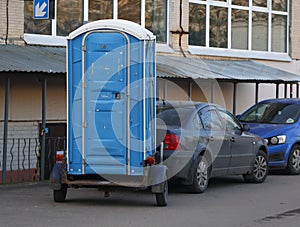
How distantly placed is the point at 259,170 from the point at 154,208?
4.20m

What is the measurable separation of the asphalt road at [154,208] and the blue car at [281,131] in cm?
193

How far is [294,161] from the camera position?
1642cm

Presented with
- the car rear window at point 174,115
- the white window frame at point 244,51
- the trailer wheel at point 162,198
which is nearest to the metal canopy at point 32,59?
the car rear window at point 174,115

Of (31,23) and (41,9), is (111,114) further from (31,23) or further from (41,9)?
(31,23)

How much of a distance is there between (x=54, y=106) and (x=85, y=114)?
5.25 metres

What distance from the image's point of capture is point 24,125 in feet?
51.8

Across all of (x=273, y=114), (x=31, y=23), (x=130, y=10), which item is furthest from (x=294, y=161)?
(x=31, y=23)

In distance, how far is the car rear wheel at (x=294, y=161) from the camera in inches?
642

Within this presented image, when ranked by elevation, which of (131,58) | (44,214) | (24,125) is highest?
(131,58)

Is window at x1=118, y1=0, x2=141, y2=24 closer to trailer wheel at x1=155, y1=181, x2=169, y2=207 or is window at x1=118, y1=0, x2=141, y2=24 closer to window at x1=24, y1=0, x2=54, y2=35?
window at x1=24, y1=0, x2=54, y2=35

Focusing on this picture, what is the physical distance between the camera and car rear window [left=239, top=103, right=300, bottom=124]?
16891 millimetres

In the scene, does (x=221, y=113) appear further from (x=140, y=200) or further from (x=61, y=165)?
(x=61, y=165)

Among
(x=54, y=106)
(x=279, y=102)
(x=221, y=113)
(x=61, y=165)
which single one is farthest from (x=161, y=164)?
(x=279, y=102)

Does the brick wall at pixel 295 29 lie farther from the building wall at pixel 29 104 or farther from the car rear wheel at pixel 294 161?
the building wall at pixel 29 104
